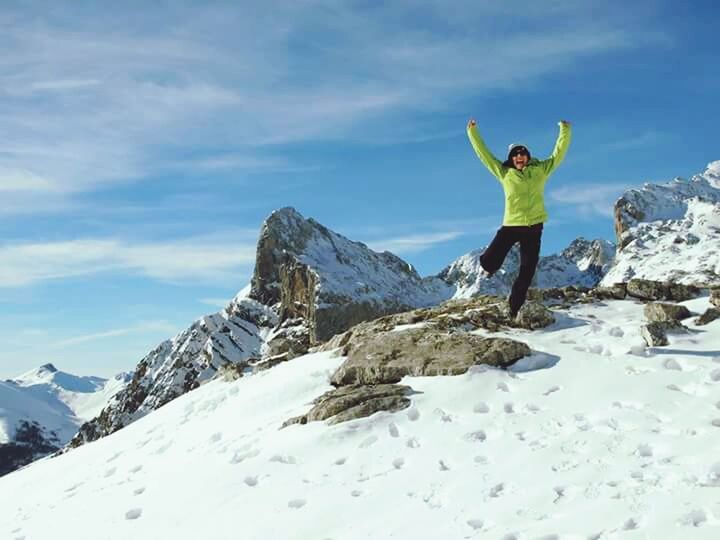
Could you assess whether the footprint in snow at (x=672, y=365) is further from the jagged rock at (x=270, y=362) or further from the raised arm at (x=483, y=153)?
the jagged rock at (x=270, y=362)

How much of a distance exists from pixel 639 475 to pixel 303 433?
253 inches

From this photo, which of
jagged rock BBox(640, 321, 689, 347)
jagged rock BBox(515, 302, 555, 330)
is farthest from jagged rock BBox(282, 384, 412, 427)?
jagged rock BBox(640, 321, 689, 347)

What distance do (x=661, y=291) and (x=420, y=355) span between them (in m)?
7.99

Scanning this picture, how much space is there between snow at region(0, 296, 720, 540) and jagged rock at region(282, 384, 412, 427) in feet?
1.10

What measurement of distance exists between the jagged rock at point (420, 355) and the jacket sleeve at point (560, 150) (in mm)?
4074

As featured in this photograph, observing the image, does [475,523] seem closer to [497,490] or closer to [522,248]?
[497,490]

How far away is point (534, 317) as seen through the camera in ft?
58.6

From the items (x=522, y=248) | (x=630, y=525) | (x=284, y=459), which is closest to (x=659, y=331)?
(x=522, y=248)

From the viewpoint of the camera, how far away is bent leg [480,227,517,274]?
614 inches

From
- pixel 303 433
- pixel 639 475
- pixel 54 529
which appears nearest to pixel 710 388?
pixel 639 475

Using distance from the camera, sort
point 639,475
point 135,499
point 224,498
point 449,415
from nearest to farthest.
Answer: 1. point 639,475
2. point 224,498
3. point 135,499
4. point 449,415

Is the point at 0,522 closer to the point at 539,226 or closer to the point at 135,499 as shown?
the point at 135,499

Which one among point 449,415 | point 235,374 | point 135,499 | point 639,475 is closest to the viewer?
point 639,475

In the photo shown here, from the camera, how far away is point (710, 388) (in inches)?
498
